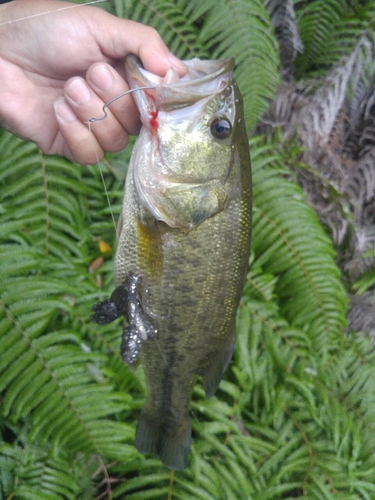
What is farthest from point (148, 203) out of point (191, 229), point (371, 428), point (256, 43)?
point (371, 428)

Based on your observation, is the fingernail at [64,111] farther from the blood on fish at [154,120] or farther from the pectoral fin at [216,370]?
the pectoral fin at [216,370]

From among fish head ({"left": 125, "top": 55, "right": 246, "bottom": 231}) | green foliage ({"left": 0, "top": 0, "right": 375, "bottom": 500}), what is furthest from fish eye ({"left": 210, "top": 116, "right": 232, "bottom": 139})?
green foliage ({"left": 0, "top": 0, "right": 375, "bottom": 500})

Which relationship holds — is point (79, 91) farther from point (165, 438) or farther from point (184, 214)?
point (165, 438)

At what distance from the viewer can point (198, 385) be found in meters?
2.02

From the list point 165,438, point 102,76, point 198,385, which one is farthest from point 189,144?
point 198,385

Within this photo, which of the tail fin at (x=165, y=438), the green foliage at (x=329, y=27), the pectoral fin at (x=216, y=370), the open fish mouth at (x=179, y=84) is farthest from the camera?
the green foliage at (x=329, y=27)

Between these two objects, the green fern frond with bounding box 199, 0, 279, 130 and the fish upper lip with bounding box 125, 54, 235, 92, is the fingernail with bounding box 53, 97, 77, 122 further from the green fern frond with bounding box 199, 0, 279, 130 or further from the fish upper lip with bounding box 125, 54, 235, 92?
the green fern frond with bounding box 199, 0, 279, 130

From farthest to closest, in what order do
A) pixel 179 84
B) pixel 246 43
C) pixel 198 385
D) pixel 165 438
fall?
pixel 246 43
pixel 198 385
pixel 165 438
pixel 179 84

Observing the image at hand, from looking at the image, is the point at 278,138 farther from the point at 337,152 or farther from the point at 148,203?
the point at 148,203

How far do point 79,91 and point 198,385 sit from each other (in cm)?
143

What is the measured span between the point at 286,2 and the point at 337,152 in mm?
1034

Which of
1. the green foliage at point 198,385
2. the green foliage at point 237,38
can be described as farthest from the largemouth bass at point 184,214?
the green foliage at point 237,38

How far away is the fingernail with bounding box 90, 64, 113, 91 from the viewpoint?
1140 mm

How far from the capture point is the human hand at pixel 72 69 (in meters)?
1.17
